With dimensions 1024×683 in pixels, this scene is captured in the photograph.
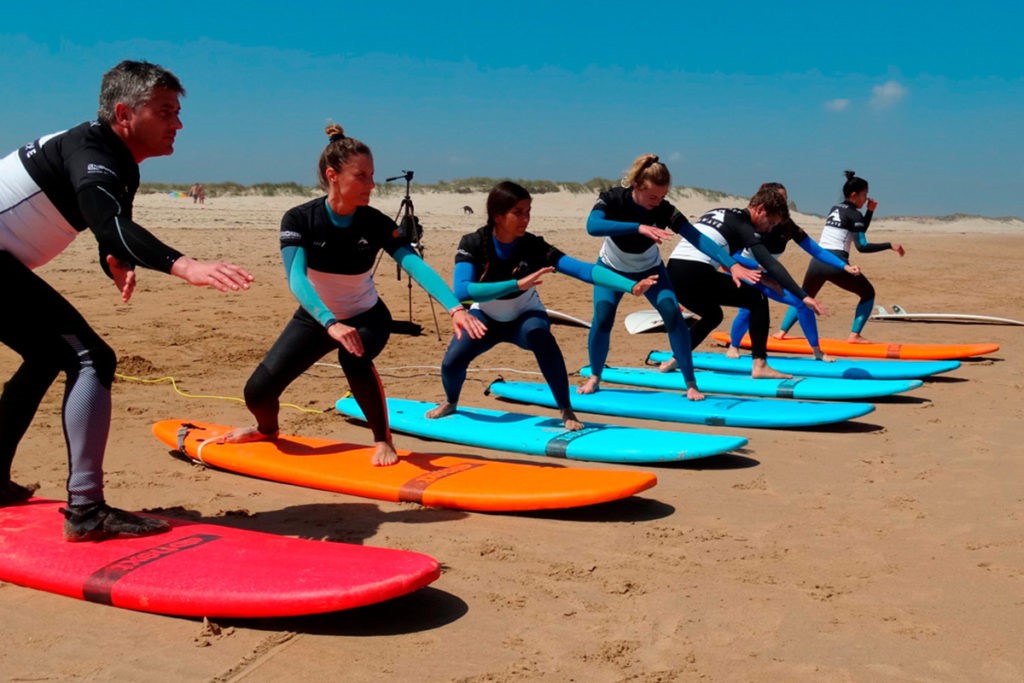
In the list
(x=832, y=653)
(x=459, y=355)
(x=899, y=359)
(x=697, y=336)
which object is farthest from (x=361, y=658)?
(x=899, y=359)

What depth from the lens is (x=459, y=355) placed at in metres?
6.10

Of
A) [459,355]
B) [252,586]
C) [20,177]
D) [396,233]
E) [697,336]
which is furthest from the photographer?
[697,336]

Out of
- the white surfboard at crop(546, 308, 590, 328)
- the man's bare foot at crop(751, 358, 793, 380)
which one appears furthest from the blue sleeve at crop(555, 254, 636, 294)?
the white surfboard at crop(546, 308, 590, 328)

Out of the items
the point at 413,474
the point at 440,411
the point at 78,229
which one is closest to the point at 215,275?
the point at 78,229

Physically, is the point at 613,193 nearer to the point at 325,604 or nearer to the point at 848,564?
the point at 848,564

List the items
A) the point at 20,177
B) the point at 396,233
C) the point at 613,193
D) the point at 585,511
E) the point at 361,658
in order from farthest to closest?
the point at 613,193, the point at 396,233, the point at 585,511, the point at 20,177, the point at 361,658

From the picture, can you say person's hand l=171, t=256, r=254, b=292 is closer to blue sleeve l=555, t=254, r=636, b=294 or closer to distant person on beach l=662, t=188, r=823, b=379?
blue sleeve l=555, t=254, r=636, b=294

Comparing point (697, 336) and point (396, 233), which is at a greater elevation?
point (396, 233)

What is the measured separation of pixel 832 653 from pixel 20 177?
3.36 metres

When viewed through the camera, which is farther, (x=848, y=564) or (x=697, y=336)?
(x=697, y=336)

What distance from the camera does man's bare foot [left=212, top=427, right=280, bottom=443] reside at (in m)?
5.45

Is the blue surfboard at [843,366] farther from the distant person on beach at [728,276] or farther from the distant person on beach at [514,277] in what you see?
the distant person on beach at [514,277]

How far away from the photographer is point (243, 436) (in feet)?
18.0

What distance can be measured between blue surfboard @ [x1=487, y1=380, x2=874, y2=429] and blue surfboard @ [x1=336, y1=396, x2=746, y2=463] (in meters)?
0.81
